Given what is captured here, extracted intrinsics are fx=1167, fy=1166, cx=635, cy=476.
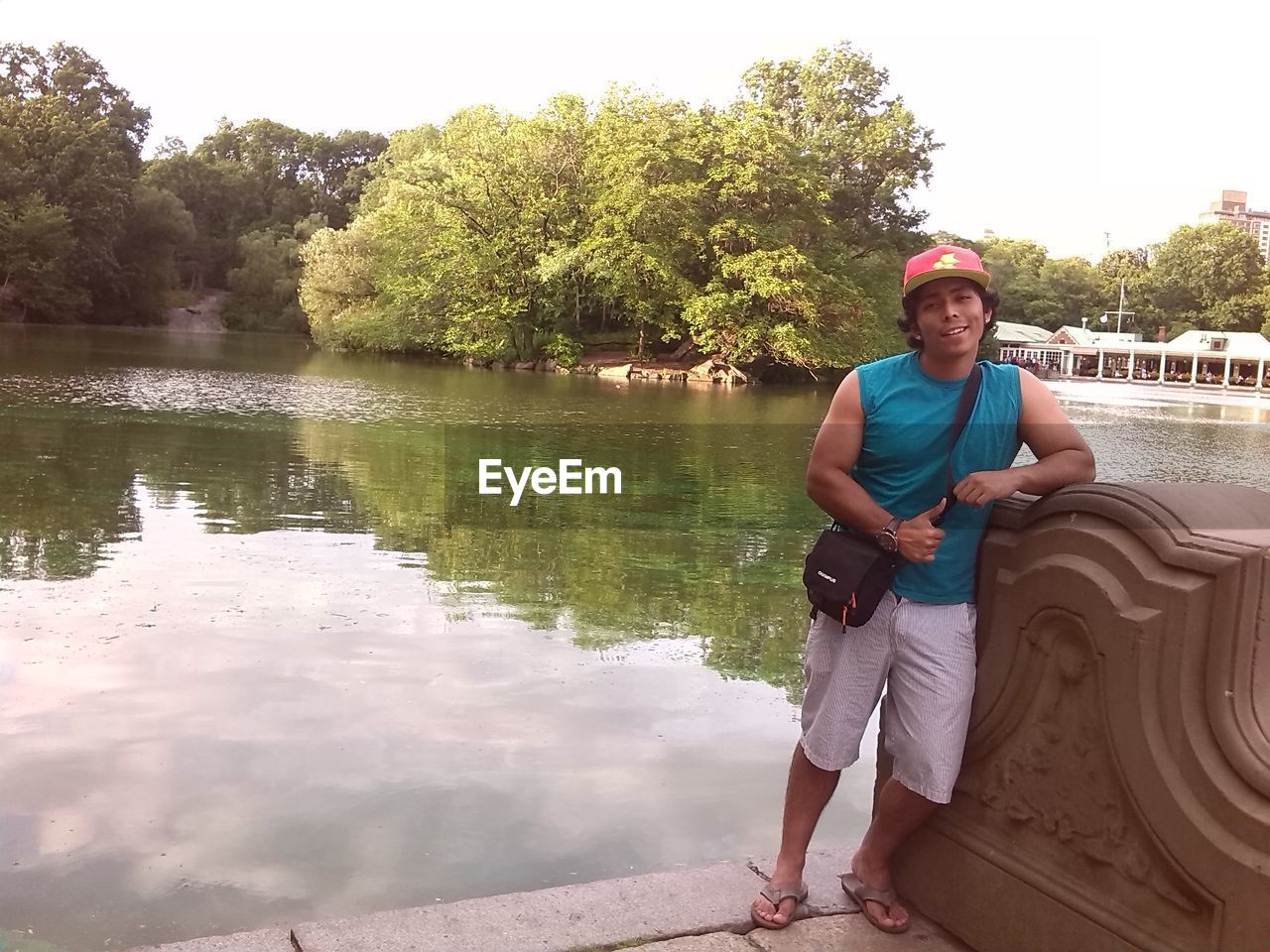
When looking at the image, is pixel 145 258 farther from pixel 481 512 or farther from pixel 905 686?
pixel 905 686

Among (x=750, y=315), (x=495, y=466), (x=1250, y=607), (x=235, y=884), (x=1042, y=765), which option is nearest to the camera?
(x=1250, y=607)

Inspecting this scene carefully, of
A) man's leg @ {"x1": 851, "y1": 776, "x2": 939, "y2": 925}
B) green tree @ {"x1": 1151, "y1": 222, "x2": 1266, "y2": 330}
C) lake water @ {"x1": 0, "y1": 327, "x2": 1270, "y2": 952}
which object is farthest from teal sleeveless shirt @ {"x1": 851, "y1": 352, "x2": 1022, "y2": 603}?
green tree @ {"x1": 1151, "y1": 222, "x2": 1266, "y2": 330}

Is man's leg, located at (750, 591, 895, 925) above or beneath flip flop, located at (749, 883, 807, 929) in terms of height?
above

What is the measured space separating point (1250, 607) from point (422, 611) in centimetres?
471

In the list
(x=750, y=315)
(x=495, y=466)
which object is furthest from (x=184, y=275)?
(x=495, y=466)

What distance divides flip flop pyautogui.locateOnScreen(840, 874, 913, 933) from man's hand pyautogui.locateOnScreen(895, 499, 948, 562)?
0.85m

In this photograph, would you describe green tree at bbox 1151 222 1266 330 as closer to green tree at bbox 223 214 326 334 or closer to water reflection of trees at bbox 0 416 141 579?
green tree at bbox 223 214 326 334

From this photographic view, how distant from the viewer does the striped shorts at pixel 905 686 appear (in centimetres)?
266

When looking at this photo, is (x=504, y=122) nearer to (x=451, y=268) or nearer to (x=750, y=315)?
(x=451, y=268)

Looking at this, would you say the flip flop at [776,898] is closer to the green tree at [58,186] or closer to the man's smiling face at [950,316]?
the man's smiling face at [950,316]

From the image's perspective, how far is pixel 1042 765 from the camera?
99.2 inches

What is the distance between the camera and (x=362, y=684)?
4.90 meters

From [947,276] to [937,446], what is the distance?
0.39 m

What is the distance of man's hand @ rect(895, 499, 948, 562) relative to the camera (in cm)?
259
